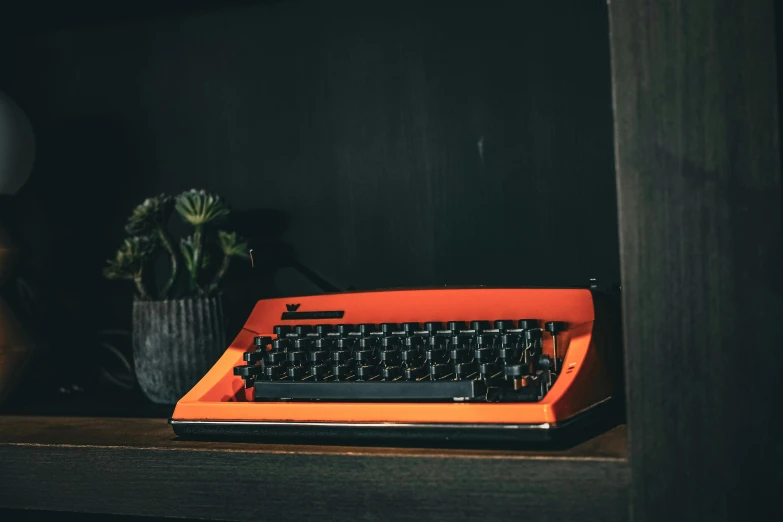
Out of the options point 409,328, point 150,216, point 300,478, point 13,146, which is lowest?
point 300,478

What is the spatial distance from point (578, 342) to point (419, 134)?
1.72 ft

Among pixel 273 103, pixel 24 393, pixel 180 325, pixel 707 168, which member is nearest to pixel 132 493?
pixel 180 325

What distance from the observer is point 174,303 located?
1.19 m

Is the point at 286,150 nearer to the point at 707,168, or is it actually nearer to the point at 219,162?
the point at 219,162

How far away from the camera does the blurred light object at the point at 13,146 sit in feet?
4.06

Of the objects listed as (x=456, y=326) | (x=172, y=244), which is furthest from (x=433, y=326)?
(x=172, y=244)

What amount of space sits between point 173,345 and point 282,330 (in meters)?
0.23

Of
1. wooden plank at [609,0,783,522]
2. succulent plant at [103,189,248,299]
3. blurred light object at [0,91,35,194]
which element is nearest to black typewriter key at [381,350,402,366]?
wooden plank at [609,0,783,522]

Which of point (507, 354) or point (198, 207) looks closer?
point (507, 354)

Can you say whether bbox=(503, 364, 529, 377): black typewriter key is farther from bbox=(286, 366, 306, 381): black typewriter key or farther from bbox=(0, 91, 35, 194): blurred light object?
bbox=(0, 91, 35, 194): blurred light object

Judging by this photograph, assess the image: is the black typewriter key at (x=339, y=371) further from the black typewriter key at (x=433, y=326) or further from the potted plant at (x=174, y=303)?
the potted plant at (x=174, y=303)

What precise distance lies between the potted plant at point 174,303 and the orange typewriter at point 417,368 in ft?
0.48

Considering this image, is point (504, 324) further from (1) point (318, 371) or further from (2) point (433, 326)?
(1) point (318, 371)

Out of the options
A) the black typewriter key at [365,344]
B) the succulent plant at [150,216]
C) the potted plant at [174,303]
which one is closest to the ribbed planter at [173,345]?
the potted plant at [174,303]
